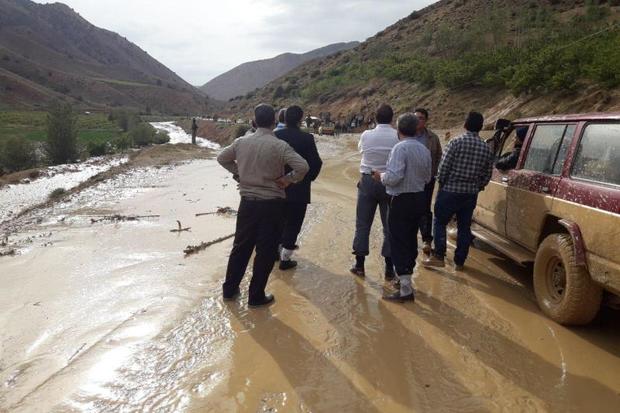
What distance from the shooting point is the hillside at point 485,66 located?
17.6 meters

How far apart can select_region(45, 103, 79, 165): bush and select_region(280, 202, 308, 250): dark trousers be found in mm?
19367

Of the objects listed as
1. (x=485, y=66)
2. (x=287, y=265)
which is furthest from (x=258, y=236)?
(x=485, y=66)

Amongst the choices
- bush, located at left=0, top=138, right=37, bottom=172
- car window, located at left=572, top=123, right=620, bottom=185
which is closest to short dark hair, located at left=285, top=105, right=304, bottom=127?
car window, located at left=572, top=123, right=620, bottom=185

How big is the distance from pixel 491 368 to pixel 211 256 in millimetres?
3951

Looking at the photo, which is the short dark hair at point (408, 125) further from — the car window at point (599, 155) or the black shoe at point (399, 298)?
the black shoe at point (399, 298)

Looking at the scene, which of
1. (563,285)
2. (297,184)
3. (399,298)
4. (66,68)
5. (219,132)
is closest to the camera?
(563,285)

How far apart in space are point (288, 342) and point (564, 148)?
3.21 metres

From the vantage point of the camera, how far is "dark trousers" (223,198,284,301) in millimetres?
4590

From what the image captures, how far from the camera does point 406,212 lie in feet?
15.3

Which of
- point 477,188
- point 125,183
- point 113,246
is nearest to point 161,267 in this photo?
point 113,246

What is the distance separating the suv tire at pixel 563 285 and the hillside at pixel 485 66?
39.4 feet

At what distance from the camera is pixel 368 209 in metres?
5.34

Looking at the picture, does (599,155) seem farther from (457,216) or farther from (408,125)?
(457,216)

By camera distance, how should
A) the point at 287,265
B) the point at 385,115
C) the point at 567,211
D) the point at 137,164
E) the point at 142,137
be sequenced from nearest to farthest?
the point at 567,211 → the point at 385,115 → the point at 287,265 → the point at 137,164 → the point at 142,137
